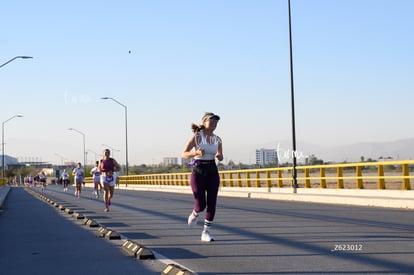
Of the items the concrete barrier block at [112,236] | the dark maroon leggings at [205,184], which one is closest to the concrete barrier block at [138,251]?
the dark maroon leggings at [205,184]

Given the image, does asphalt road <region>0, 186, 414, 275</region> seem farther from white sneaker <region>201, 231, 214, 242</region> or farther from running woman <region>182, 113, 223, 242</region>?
running woman <region>182, 113, 223, 242</region>

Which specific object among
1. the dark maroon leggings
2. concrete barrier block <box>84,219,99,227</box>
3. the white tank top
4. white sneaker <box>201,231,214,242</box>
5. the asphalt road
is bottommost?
the asphalt road

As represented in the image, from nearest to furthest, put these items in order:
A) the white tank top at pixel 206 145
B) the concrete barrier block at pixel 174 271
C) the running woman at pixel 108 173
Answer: the concrete barrier block at pixel 174 271 → the white tank top at pixel 206 145 → the running woman at pixel 108 173

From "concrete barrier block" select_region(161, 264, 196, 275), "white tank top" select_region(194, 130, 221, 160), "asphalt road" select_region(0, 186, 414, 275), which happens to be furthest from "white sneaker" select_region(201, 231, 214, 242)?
"concrete barrier block" select_region(161, 264, 196, 275)

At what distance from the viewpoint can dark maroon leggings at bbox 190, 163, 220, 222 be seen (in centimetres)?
1083

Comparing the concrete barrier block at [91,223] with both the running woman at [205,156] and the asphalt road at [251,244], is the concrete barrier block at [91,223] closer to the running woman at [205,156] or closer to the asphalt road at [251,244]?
A: the asphalt road at [251,244]

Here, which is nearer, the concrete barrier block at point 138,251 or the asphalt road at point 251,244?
the asphalt road at point 251,244

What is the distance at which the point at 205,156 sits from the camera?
10.8m

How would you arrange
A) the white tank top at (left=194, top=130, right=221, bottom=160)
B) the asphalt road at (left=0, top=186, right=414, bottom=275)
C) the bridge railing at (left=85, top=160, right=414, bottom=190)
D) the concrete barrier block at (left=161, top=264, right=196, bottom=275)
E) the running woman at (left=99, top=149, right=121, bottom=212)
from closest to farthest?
the concrete barrier block at (left=161, top=264, right=196, bottom=275), the asphalt road at (left=0, top=186, right=414, bottom=275), the white tank top at (left=194, top=130, right=221, bottom=160), the running woman at (left=99, top=149, right=121, bottom=212), the bridge railing at (left=85, top=160, right=414, bottom=190)

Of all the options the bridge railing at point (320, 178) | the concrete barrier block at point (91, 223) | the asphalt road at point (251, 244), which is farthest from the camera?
the bridge railing at point (320, 178)

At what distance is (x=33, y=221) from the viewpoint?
56.1 feet

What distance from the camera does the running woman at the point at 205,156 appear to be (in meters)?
10.8

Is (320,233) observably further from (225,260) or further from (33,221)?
(33,221)

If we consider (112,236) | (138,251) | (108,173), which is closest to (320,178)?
(108,173)
